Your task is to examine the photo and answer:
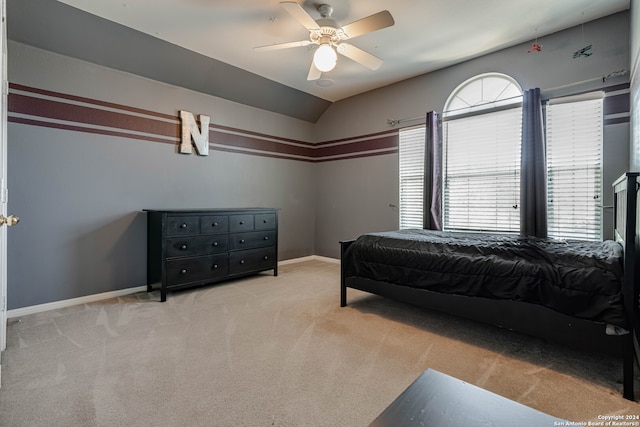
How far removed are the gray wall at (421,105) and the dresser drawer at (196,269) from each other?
7.30 ft

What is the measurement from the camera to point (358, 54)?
2904 millimetres

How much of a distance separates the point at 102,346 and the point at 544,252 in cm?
326

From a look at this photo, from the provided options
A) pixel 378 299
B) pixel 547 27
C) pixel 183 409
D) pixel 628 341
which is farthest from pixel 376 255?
pixel 547 27

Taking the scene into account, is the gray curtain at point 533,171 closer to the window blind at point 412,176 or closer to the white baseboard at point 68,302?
the window blind at point 412,176

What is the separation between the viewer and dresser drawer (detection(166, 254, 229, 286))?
3.42 metres

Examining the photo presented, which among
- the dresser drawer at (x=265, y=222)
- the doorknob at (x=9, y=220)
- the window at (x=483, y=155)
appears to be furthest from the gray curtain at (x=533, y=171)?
the doorknob at (x=9, y=220)

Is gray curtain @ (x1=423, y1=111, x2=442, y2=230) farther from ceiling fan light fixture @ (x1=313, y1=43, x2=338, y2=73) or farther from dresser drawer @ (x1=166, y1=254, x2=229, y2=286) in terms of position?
dresser drawer @ (x1=166, y1=254, x2=229, y2=286)

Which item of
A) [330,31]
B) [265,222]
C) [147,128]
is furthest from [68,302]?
[330,31]

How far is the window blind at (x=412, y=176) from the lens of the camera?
175 inches

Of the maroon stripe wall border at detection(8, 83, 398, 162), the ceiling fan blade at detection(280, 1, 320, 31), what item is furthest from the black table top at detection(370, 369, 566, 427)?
the maroon stripe wall border at detection(8, 83, 398, 162)

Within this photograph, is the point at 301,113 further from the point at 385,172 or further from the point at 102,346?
the point at 102,346

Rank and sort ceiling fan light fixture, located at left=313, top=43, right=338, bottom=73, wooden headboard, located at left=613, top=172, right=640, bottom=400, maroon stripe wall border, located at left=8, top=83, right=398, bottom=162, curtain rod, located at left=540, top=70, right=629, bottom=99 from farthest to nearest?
maroon stripe wall border, located at left=8, top=83, right=398, bottom=162 → curtain rod, located at left=540, top=70, right=629, bottom=99 → ceiling fan light fixture, located at left=313, top=43, right=338, bottom=73 → wooden headboard, located at left=613, top=172, right=640, bottom=400

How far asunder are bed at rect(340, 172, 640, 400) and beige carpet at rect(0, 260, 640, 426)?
0.26 m

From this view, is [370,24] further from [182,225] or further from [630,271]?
→ [182,225]
